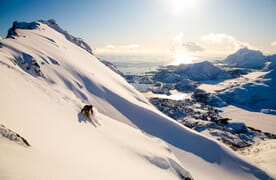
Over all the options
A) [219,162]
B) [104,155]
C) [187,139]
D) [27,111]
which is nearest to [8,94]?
[27,111]

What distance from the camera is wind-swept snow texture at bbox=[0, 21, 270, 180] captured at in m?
15.8

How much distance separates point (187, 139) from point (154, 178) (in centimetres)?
4390

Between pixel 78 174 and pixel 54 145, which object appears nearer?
pixel 78 174

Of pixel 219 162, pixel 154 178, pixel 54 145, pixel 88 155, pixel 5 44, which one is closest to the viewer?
pixel 54 145

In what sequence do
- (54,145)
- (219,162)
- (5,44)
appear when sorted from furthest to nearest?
(219,162) → (5,44) → (54,145)

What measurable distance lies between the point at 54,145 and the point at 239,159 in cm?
6399

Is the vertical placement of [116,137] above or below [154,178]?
above

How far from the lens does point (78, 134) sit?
26.7 meters

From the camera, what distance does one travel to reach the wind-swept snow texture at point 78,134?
51.8 ft

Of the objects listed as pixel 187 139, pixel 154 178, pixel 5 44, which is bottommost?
pixel 187 139

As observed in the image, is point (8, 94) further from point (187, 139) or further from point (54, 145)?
point (187, 139)

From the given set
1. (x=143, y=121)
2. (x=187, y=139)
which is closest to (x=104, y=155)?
(x=143, y=121)

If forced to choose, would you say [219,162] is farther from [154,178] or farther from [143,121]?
[154,178]

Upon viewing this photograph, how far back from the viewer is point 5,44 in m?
55.2
